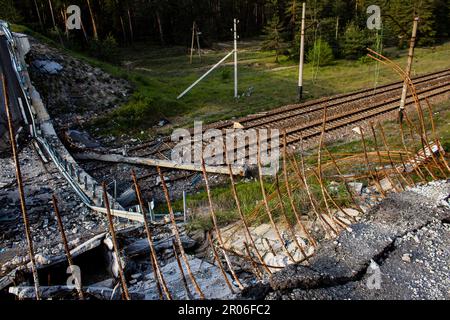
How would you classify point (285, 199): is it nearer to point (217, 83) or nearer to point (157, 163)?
point (157, 163)

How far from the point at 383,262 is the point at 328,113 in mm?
11678

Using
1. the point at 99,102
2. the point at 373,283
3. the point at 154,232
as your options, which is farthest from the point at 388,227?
the point at 99,102

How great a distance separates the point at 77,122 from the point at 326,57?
738 inches

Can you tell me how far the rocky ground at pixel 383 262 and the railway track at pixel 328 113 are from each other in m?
6.94

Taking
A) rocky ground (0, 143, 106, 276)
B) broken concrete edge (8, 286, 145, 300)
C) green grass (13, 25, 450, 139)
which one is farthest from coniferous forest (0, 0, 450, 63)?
broken concrete edge (8, 286, 145, 300)

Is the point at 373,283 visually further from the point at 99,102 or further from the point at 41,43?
the point at 41,43

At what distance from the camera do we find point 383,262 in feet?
14.4

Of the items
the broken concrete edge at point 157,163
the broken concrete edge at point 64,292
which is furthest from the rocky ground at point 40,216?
the broken concrete edge at point 157,163

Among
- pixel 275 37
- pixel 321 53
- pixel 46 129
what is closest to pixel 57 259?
pixel 46 129

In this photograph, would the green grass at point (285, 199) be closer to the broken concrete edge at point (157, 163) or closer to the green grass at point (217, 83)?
the broken concrete edge at point (157, 163)

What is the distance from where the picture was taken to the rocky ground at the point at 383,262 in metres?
3.88
